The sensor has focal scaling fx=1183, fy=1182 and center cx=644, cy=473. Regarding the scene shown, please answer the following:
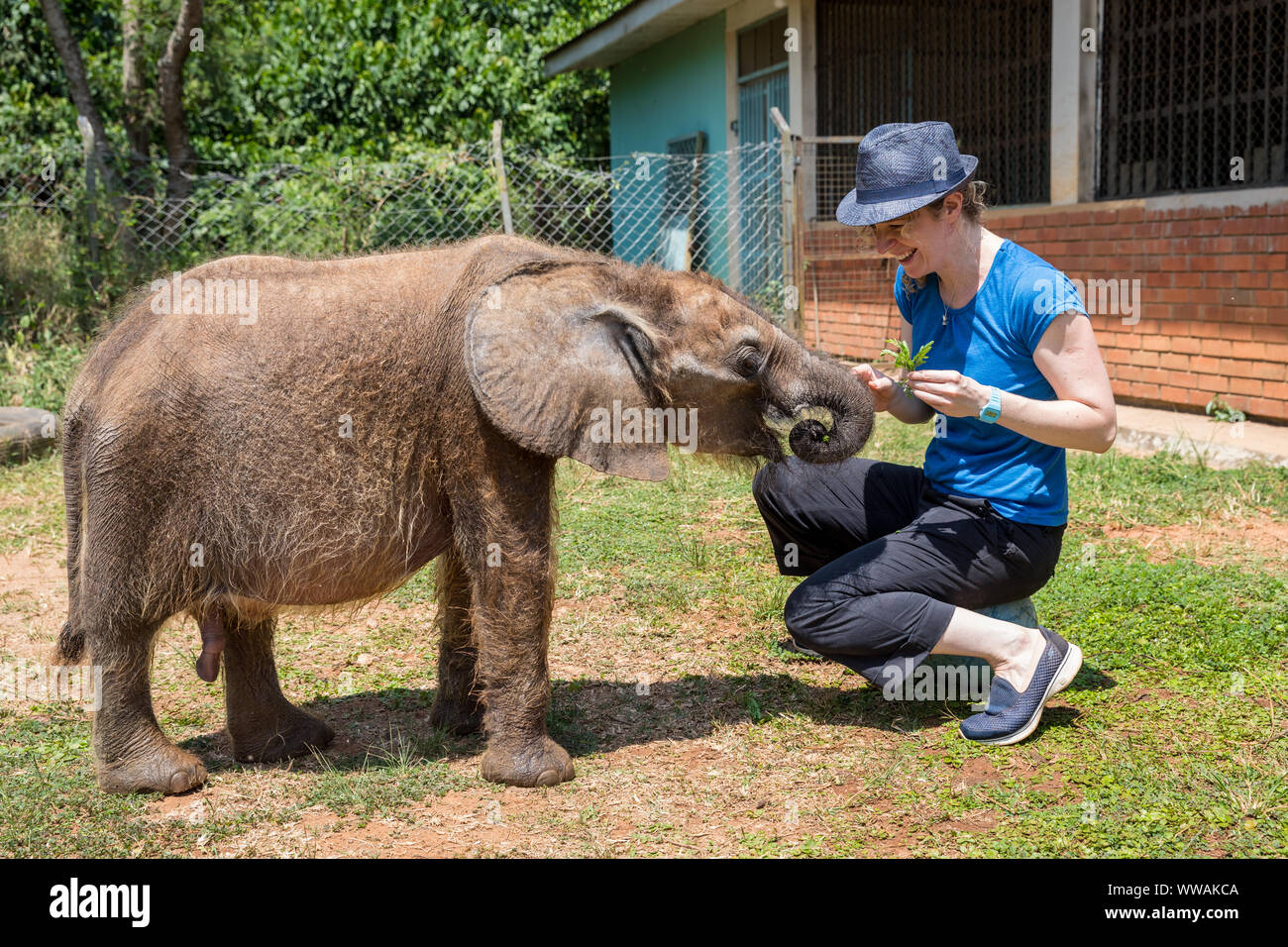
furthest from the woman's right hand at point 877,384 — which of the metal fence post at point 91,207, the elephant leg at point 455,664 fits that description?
the metal fence post at point 91,207

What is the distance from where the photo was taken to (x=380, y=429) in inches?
146

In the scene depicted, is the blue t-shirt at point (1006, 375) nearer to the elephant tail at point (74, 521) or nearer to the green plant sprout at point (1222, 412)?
the elephant tail at point (74, 521)

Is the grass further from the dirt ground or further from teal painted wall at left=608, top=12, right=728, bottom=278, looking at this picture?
teal painted wall at left=608, top=12, right=728, bottom=278

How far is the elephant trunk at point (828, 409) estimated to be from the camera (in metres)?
3.91

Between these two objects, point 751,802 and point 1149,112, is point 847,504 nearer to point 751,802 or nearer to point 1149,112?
point 751,802

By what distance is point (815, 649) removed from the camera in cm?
417

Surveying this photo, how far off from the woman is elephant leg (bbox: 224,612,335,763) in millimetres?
1828

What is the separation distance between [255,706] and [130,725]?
A: 47cm

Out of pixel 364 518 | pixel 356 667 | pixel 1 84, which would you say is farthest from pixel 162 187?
pixel 364 518

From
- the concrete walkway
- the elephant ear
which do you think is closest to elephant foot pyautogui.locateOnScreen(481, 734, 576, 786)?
the elephant ear

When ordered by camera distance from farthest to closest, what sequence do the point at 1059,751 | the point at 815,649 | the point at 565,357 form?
the point at 815,649, the point at 1059,751, the point at 565,357

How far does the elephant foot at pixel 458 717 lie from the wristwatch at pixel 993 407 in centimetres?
208

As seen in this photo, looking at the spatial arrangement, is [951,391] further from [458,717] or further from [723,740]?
[458,717]

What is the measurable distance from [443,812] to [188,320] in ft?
5.67
